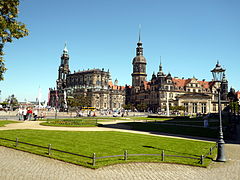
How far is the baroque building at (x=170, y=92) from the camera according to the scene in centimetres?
9412

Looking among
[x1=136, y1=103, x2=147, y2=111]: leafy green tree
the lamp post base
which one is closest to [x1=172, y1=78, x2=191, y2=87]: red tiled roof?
[x1=136, y1=103, x2=147, y2=111]: leafy green tree

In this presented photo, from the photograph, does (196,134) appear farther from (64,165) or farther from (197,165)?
(64,165)

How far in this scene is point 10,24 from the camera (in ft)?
52.9

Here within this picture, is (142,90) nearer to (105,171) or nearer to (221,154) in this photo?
(221,154)

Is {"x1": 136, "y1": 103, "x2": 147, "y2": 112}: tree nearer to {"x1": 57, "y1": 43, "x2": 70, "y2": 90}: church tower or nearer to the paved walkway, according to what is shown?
{"x1": 57, "y1": 43, "x2": 70, "y2": 90}: church tower

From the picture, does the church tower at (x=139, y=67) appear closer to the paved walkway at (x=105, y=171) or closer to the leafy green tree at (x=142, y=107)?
the leafy green tree at (x=142, y=107)

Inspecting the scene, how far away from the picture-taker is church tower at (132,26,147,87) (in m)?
119

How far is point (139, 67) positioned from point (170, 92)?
26.7 meters

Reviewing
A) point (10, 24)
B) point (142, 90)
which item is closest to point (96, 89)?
point (142, 90)

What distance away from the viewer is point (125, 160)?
39.9 feet

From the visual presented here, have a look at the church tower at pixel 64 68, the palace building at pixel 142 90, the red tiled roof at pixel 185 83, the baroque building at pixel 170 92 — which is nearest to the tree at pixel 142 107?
the palace building at pixel 142 90

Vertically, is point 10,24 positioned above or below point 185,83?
below

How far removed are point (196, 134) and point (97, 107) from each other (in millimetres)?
100415

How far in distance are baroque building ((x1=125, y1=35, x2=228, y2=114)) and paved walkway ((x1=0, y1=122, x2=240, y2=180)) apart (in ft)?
243
